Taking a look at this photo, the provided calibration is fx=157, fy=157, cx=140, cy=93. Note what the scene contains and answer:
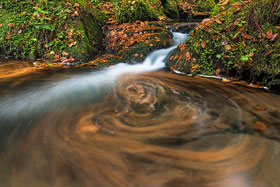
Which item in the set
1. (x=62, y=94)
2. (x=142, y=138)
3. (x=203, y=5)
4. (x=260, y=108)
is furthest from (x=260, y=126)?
(x=203, y=5)

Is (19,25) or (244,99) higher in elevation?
(19,25)

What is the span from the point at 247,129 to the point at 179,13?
1089 cm

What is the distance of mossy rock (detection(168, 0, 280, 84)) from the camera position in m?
2.79

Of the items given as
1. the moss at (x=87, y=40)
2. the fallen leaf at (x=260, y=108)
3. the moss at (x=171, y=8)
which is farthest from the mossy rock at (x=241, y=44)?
the moss at (x=171, y=8)

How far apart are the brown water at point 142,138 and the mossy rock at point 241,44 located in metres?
0.50

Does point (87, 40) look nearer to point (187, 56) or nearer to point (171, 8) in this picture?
point (187, 56)

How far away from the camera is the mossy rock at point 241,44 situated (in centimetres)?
279

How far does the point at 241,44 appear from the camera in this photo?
10.0ft

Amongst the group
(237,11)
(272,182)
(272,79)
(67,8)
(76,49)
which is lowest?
(272,182)

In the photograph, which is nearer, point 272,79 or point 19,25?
point 272,79

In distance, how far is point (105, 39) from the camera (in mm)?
6301

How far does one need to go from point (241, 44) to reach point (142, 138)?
2.83 meters

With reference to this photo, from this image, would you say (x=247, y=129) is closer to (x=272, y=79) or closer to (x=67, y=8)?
(x=272, y=79)

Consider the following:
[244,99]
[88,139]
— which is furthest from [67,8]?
[244,99]
